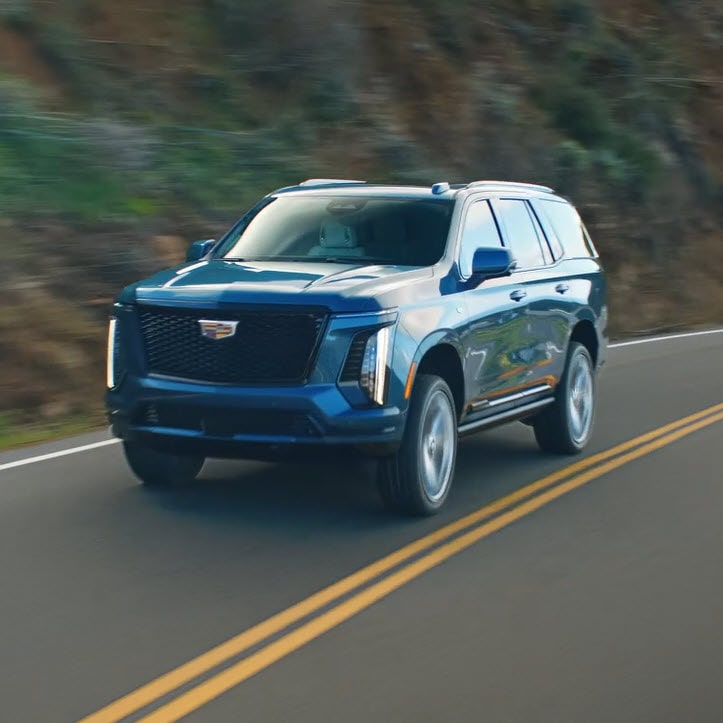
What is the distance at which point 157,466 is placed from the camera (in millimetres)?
8875

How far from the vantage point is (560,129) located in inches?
1145

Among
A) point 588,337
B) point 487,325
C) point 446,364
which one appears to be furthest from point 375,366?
point 588,337

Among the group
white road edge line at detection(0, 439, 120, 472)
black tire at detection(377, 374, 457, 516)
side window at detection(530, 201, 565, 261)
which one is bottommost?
white road edge line at detection(0, 439, 120, 472)

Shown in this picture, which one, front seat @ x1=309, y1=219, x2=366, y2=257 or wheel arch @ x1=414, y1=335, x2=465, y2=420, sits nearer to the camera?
wheel arch @ x1=414, y1=335, x2=465, y2=420

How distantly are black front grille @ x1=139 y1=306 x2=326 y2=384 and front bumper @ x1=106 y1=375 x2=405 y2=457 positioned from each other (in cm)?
8

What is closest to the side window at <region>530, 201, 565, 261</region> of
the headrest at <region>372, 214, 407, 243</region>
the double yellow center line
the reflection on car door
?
the reflection on car door

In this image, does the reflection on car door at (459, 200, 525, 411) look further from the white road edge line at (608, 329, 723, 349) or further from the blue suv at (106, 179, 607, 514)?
the white road edge line at (608, 329, 723, 349)

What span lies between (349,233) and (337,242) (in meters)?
0.10

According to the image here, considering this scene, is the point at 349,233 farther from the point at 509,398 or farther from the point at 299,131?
the point at 299,131

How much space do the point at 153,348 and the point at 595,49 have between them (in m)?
25.8

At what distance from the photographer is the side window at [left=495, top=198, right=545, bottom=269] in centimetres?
992

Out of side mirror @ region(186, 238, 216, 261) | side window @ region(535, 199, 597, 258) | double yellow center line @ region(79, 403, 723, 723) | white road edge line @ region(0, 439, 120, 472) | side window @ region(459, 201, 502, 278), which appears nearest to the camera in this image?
double yellow center line @ region(79, 403, 723, 723)

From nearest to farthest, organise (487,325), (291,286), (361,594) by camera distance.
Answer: (361,594)
(291,286)
(487,325)

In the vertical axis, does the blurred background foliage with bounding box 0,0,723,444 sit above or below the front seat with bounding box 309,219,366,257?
below
